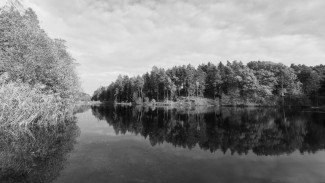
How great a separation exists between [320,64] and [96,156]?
122243mm

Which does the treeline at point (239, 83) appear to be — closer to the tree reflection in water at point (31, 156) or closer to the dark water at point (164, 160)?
the dark water at point (164, 160)

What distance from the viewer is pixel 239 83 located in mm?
99188

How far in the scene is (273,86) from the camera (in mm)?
94750

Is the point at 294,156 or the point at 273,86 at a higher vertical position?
the point at 273,86

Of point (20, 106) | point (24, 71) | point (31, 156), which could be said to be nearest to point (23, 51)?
point (24, 71)

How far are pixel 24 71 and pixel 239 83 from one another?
9344cm

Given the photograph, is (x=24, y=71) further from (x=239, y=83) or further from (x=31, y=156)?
(x=239, y=83)

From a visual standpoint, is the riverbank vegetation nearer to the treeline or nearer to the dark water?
the dark water

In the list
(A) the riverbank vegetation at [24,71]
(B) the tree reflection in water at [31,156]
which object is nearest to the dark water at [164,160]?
(B) the tree reflection in water at [31,156]

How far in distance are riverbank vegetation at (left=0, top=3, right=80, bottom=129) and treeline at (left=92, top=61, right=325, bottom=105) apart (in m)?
81.7

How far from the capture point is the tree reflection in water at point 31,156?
1005 cm

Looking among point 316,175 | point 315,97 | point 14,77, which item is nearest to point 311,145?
point 316,175

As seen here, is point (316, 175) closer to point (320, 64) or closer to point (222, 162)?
point (222, 162)

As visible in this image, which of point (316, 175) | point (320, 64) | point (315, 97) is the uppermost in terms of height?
point (320, 64)
